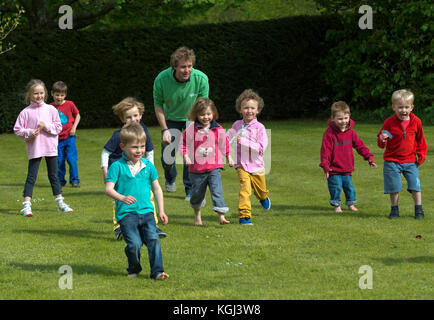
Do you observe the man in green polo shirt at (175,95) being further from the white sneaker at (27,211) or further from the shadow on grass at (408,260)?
the shadow on grass at (408,260)

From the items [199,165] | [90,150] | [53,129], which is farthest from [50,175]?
[90,150]

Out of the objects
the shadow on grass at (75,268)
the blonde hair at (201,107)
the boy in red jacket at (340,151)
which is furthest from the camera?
the boy in red jacket at (340,151)

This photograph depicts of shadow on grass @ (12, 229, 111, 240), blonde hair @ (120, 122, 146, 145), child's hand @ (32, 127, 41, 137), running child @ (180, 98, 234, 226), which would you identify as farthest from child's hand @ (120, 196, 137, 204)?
child's hand @ (32, 127, 41, 137)

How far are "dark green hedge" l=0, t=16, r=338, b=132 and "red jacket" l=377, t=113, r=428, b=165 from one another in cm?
1485

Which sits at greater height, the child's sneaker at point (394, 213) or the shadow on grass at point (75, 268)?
the child's sneaker at point (394, 213)

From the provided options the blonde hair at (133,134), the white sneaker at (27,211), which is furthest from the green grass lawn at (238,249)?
the blonde hair at (133,134)

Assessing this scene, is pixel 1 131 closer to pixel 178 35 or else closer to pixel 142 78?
pixel 142 78

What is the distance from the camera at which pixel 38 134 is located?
385 inches

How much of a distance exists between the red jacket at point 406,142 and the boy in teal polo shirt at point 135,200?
3729mm

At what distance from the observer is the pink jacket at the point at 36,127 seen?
32.0ft

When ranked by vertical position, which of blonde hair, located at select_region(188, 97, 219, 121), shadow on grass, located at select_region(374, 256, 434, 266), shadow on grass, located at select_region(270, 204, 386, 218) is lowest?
shadow on grass, located at select_region(374, 256, 434, 266)

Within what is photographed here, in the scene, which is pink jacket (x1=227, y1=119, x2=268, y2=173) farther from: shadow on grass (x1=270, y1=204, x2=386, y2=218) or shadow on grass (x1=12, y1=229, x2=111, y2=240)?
shadow on grass (x1=12, y1=229, x2=111, y2=240)

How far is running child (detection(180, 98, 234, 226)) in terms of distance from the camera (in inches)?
341

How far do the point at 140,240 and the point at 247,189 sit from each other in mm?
2722
